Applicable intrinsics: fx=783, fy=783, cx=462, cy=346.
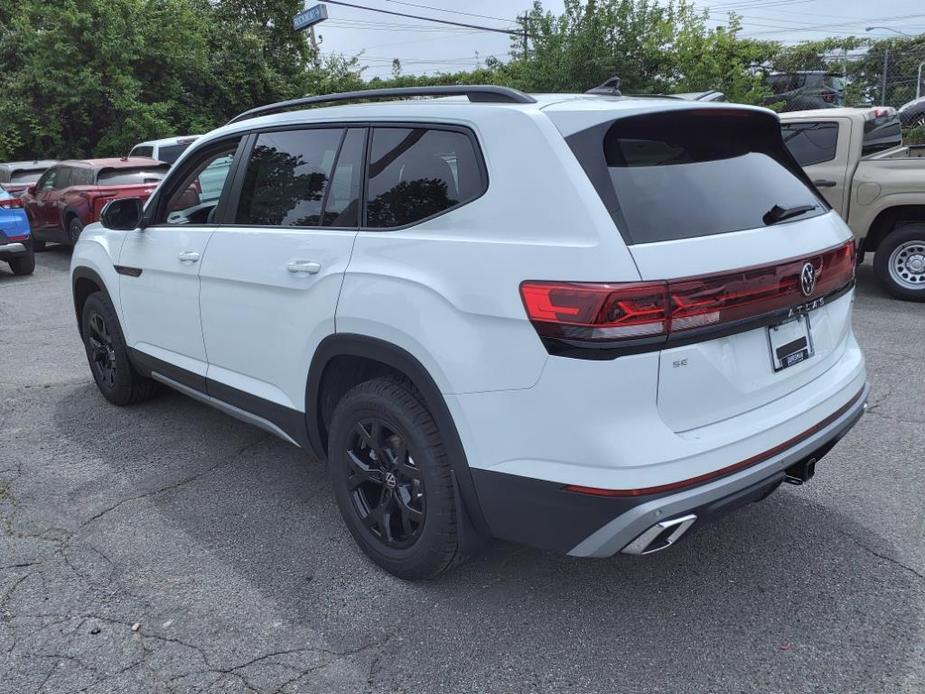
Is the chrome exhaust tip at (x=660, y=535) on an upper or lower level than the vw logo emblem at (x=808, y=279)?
lower

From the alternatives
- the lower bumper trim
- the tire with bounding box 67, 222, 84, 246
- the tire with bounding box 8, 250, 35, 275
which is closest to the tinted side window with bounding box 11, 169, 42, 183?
the tire with bounding box 67, 222, 84, 246

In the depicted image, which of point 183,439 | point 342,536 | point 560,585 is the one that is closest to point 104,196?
point 183,439

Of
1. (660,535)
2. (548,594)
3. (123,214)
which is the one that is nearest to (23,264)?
(123,214)

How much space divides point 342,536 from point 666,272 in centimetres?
194

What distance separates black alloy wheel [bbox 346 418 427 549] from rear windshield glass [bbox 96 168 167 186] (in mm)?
10373

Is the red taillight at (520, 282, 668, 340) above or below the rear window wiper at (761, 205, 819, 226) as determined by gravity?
below

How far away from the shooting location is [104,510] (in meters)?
3.78

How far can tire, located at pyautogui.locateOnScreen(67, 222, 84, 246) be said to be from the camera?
12047 mm

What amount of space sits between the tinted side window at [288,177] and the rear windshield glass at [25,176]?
14164mm

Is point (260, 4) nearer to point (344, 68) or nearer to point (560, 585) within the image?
point (344, 68)

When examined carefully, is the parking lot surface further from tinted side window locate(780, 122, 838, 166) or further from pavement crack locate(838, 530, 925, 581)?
tinted side window locate(780, 122, 838, 166)

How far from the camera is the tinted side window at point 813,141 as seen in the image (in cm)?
793

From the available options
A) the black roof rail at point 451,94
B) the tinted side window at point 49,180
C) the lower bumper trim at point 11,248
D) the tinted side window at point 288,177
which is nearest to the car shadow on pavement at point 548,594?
the tinted side window at point 288,177

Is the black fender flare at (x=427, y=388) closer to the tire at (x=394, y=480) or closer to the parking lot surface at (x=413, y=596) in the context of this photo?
the tire at (x=394, y=480)
